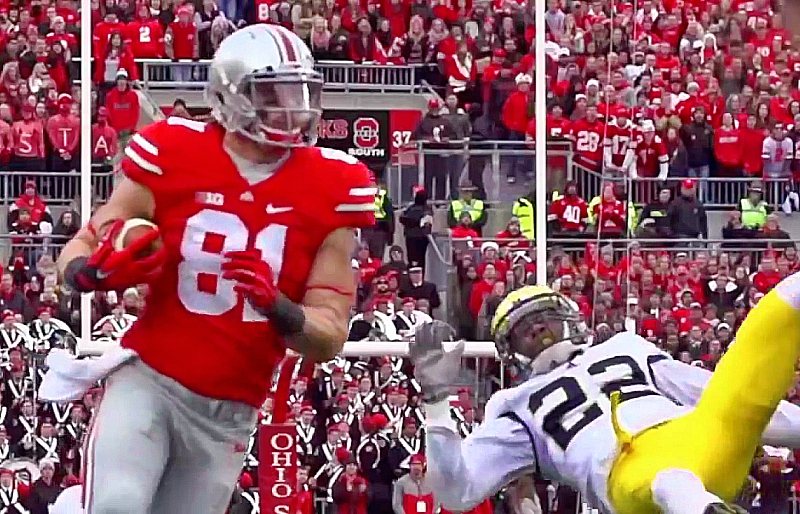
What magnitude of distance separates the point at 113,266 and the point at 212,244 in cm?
33

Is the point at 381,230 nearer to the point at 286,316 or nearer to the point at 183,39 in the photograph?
the point at 183,39

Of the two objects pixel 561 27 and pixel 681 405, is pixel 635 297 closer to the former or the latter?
pixel 561 27

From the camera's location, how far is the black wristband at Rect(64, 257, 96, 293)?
521cm

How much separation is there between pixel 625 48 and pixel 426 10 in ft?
5.57

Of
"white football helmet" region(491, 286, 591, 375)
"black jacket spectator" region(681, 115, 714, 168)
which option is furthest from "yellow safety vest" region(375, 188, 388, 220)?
"white football helmet" region(491, 286, 591, 375)

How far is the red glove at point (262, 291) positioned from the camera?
5148 mm

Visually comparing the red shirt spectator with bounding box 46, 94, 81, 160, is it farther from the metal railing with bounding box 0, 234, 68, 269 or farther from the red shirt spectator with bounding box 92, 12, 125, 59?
the red shirt spectator with bounding box 92, 12, 125, 59

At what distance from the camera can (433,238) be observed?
11.5 m

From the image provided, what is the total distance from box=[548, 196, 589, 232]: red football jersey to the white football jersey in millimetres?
4594

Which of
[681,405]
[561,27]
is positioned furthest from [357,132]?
[681,405]

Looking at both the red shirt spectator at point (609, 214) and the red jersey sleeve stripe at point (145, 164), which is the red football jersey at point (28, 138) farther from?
the red jersey sleeve stripe at point (145, 164)

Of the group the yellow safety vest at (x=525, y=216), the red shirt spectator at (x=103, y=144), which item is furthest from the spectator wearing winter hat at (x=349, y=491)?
the red shirt spectator at (x=103, y=144)

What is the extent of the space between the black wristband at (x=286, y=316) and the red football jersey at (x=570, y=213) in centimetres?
562

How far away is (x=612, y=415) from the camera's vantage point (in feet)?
19.1
